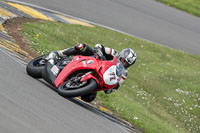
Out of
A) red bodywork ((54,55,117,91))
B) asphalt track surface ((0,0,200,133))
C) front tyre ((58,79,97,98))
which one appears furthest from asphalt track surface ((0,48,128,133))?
red bodywork ((54,55,117,91))

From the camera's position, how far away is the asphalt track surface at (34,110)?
179 inches

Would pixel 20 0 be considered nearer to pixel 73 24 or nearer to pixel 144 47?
pixel 73 24

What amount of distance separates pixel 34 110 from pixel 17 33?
22.0ft

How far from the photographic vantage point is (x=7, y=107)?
4781mm

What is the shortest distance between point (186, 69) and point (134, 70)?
2.91 m

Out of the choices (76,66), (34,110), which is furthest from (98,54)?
(34,110)

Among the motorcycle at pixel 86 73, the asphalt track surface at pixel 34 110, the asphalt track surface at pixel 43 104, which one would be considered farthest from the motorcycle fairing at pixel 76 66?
the asphalt track surface at pixel 34 110

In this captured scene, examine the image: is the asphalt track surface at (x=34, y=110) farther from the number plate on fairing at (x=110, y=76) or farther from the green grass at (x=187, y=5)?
the green grass at (x=187, y=5)

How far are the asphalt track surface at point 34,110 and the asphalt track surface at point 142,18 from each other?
9.68 meters

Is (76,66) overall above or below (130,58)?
below

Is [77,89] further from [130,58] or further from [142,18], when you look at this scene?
[142,18]

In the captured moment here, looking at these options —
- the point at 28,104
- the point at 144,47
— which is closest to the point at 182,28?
the point at 144,47

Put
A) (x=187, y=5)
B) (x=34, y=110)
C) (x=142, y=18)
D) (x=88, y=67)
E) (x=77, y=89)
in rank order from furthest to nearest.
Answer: (x=187, y=5) → (x=142, y=18) → (x=88, y=67) → (x=77, y=89) → (x=34, y=110)

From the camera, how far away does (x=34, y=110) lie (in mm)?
5207
